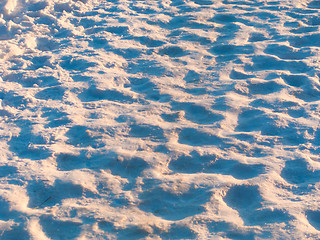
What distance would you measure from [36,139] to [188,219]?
3.91 ft

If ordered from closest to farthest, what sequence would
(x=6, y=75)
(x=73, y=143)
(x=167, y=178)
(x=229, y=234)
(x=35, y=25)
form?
(x=229, y=234)
(x=167, y=178)
(x=73, y=143)
(x=6, y=75)
(x=35, y=25)

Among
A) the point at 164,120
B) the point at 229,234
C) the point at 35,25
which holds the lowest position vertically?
the point at 229,234

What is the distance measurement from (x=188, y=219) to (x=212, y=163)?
49cm

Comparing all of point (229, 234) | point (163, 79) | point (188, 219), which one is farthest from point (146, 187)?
point (163, 79)

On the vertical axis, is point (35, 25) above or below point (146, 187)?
above

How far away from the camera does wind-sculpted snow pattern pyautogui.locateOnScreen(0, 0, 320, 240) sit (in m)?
2.05

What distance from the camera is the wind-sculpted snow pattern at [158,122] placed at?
2.05m

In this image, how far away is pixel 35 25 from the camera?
12.9ft

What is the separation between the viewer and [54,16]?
412 cm

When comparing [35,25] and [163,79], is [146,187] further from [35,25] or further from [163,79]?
[35,25]

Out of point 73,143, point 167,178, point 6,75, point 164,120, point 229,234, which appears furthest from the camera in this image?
point 6,75

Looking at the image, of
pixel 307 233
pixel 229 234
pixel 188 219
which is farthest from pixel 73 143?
pixel 307 233

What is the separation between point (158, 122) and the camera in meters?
2.73

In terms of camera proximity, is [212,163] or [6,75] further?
[6,75]
